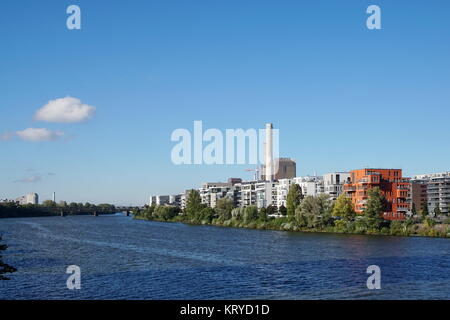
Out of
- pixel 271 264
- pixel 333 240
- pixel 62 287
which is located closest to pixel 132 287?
pixel 62 287

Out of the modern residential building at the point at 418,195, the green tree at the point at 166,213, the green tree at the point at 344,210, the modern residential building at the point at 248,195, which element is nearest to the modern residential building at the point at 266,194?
the modern residential building at the point at 248,195

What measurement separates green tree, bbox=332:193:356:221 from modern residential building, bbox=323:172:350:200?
2746 centimetres

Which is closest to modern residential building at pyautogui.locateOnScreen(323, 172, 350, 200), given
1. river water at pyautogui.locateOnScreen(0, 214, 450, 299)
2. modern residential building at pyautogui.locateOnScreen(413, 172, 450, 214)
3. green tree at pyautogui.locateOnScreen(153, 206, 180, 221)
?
modern residential building at pyautogui.locateOnScreen(413, 172, 450, 214)

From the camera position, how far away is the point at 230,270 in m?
42.1

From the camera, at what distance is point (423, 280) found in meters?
37.8

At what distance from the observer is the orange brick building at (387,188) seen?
95812 mm

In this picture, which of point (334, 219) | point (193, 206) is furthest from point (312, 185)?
point (334, 219)

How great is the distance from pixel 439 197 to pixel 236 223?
69.3 m

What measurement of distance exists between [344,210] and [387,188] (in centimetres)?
1290

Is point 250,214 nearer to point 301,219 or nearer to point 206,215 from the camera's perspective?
point 206,215

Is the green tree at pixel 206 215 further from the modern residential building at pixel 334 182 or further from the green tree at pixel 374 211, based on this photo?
the green tree at pixel 374 211

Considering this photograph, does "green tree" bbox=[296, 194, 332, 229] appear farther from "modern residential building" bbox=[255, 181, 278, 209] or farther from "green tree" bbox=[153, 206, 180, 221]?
"green tree" bbox=[153, 206, 180, 221]

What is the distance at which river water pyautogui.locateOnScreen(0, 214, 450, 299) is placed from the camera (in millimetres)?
33156
